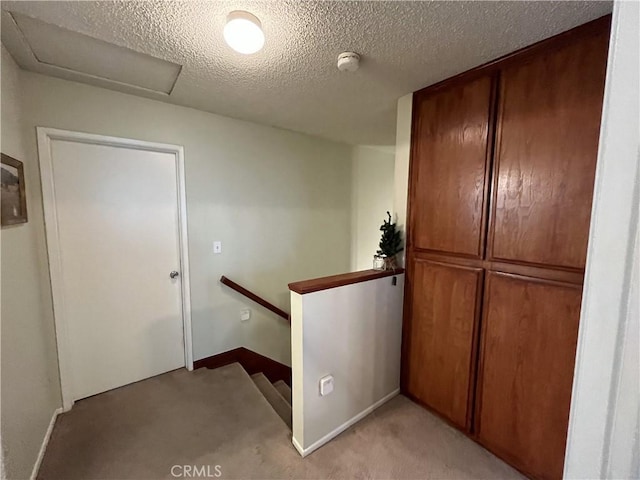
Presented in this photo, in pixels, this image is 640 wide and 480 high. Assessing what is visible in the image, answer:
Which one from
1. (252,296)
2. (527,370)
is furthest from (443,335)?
(252,296)

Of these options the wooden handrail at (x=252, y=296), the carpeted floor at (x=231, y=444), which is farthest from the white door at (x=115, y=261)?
the wooden handrail at (x=252, y=296)

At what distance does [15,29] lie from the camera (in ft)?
4.12

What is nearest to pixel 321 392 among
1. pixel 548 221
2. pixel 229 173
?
pixel 548 221

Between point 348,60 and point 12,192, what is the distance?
5.94ft

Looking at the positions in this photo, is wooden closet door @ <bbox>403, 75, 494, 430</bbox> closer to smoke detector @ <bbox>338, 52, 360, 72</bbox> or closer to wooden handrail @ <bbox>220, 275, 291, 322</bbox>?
smoke detector @ <bbox>338, 52, 360, 72</bbox>

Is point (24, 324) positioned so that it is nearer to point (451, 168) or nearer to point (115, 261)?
point (115, 261)

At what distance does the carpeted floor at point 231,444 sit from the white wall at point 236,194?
60 centimetres

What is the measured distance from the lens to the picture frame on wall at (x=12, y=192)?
4.08ft

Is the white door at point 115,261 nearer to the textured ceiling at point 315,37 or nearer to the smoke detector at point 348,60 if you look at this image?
the textured ceiling at point 315,37

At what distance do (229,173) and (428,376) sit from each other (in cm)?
228

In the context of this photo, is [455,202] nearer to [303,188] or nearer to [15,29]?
[303,188]

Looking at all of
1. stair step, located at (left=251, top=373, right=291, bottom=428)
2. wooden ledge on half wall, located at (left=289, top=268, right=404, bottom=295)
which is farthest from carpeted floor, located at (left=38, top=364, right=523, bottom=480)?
wooden ledge on half wall, located at (left=289, top=268, right=404, bottom=295)

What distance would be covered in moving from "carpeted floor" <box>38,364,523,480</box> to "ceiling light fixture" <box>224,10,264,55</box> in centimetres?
212

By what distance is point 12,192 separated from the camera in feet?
4.39
